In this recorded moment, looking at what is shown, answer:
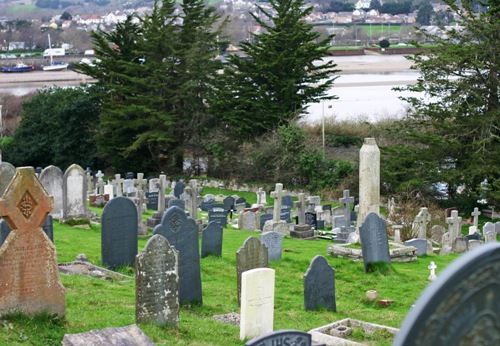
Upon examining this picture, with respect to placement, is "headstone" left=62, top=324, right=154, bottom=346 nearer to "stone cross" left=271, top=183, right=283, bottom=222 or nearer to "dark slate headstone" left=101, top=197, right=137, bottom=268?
"dark slate headstone" left=101, top=197, right=137, bottom=268

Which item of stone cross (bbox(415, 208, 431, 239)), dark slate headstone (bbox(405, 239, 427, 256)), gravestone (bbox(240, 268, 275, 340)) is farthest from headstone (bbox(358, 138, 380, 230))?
gravestone (bbox(240, 268, 275, 340))

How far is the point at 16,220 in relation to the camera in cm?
960

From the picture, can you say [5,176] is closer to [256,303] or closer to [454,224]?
[256,303]

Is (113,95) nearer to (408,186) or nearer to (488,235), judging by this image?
(408,186)

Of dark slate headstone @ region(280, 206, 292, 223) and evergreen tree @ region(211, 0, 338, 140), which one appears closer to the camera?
dark slate headstone @ region(280, 206, 292, 223)

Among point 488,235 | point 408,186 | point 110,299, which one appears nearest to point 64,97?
point 408,186

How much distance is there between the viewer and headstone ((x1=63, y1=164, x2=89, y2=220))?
20.4 metres

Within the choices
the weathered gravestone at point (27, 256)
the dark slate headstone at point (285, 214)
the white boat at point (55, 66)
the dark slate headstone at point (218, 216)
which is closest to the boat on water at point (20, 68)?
the white boat at point (55, 66)

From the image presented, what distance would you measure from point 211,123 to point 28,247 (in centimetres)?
3136

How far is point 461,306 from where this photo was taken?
3.45 metres

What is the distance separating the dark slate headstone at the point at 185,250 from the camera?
1177 cm

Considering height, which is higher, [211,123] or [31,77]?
[31,77]

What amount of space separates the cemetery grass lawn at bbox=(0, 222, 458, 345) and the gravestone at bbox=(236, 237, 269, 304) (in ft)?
1.56

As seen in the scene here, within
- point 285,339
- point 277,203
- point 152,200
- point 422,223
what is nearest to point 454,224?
point 422,223
